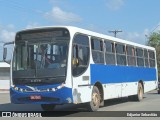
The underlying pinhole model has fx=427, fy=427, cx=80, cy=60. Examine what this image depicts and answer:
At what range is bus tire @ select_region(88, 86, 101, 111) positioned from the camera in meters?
16.3

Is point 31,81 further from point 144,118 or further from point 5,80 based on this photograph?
point 5,80

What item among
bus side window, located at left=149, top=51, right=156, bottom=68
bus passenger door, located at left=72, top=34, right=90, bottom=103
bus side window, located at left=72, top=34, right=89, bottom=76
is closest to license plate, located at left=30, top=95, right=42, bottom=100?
bus passenger door, located at left=72, top=34, right=90, bottom=103

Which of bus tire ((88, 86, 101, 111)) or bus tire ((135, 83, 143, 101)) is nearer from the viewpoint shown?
Result: bus tire ((88, 86, 101, 111))

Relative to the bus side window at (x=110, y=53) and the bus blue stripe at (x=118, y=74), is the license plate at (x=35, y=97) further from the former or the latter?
the bus side window at (x=110, y=53)

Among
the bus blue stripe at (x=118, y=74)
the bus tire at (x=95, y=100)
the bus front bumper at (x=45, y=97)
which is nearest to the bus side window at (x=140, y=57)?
the bus blue stripe at (x=118, y=74)

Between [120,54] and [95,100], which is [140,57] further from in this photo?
[95,100]

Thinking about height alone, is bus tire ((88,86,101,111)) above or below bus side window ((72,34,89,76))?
below

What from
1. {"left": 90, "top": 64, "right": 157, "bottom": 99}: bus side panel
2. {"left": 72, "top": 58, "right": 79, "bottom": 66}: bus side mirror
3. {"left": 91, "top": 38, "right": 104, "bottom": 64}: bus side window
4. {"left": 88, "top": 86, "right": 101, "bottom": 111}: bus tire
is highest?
{"left": 91, "top": 38, "right": 104, "bottom": 64}: bus side window

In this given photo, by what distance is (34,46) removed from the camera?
50.4 feet

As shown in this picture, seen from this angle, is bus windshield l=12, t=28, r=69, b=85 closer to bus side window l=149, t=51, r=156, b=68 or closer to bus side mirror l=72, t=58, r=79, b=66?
bus side mirror l=72, t=58, r=79, b=66

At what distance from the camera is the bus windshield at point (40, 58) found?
14.7 m

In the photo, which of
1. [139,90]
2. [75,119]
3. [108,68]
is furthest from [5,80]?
[75,119]

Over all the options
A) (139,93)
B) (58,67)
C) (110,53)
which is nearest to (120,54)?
(110,53)

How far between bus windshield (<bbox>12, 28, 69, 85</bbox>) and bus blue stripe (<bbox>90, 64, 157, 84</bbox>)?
2.03 meters
